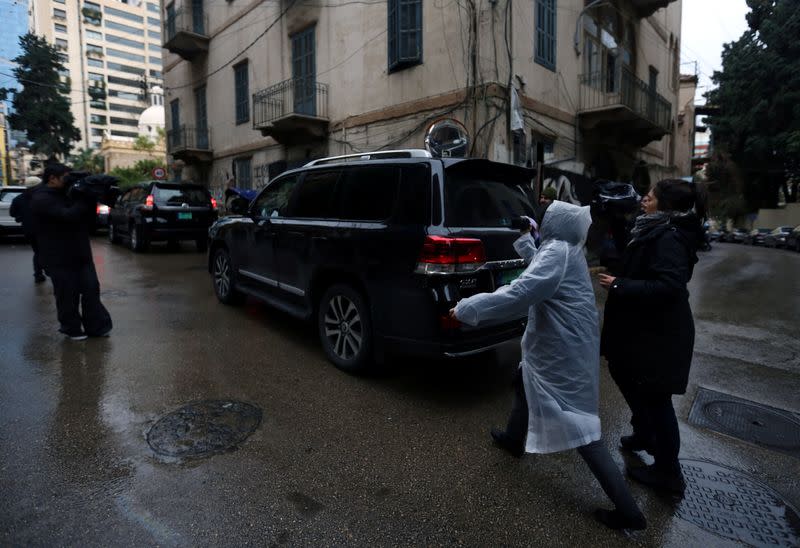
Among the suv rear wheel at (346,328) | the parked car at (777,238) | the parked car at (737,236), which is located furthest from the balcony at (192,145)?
the parked car at (737,236)

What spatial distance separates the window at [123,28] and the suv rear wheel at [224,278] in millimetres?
105850

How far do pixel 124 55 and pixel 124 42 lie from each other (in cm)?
244

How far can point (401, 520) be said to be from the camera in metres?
2.37

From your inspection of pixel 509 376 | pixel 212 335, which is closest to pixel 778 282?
pixel 509 376

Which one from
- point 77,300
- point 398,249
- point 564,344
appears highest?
point 398,249

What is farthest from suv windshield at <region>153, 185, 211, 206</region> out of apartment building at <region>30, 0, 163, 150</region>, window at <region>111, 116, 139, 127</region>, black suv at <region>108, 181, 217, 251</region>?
window at <region>111, 116, 139, 127</region>

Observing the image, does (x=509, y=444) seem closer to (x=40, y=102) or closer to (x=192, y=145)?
(x=192, y=145)

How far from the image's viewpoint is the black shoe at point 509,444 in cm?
299

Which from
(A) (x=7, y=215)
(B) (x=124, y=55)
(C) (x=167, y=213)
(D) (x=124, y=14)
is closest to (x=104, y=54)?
(B) (x=124, y=55)

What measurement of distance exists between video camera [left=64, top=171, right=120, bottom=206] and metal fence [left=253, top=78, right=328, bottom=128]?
894cm

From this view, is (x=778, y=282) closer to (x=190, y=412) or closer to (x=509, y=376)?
(x=509, y=376)

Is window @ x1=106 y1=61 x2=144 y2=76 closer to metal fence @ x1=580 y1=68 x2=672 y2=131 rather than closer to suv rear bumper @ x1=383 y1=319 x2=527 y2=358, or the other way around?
metal fence @ x1=580 y1=68 x2=672 y2=131

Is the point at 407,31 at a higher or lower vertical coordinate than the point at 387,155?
higher

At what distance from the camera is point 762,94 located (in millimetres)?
28031
